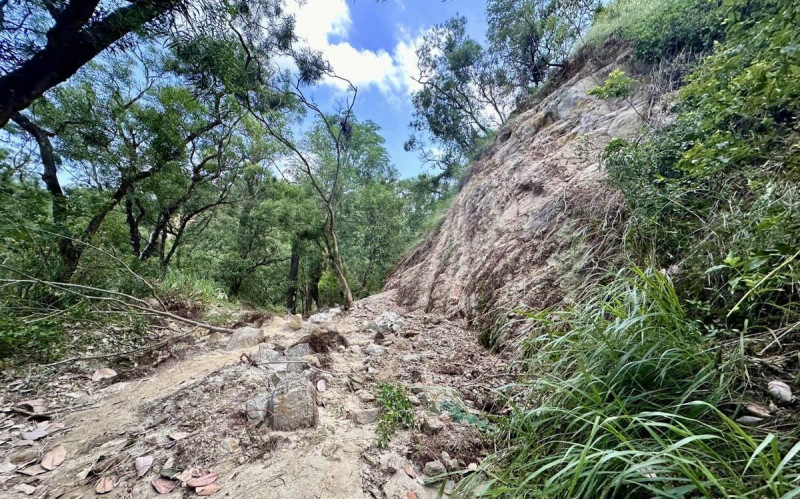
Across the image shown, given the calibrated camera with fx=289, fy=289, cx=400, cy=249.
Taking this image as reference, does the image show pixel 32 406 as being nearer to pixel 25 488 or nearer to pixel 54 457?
pixel 54 457

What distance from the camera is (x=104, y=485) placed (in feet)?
4.65

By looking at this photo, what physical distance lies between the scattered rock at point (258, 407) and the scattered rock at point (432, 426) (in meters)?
0.99

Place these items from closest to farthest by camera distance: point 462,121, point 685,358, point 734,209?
point 685,358, point 734,209, point 462,121

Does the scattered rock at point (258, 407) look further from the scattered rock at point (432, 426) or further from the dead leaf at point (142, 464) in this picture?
the scattered rock at point (432, 426)

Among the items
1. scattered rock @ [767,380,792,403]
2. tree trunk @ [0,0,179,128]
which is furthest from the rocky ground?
tree trunk @ [0,0,179,128]

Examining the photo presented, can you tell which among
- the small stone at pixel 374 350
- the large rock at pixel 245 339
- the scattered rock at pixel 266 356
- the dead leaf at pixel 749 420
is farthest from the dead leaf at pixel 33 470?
the dead leaf at pixel 749 420

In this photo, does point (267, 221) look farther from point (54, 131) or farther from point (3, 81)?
point (3, 81)

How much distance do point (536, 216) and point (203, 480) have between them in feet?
12.6

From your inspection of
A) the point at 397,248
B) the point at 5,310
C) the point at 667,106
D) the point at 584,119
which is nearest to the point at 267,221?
the point at 397,248

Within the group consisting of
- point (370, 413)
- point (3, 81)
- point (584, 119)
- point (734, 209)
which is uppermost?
point (584, 119)

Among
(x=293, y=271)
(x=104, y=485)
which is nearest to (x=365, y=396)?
(x=104, y=485)

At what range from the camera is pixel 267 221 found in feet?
32.7

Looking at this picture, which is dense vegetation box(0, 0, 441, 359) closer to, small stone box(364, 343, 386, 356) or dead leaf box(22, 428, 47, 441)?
dead leaf box(22, 428, 47, 441)

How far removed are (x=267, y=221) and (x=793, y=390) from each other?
10.9 m
